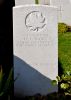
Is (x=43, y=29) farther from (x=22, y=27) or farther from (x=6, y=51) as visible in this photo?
(x=6, y=51)

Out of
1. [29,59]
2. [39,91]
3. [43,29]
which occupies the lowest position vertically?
[39,91]

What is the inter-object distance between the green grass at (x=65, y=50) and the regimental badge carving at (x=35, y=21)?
195 cm

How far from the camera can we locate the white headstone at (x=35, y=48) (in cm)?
682

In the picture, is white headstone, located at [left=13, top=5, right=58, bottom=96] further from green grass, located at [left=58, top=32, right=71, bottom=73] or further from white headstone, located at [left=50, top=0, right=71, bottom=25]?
white headstone, located at [left=50, top=0, right=71, bottom=25]

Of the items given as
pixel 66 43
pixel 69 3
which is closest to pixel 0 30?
pixel 66 43

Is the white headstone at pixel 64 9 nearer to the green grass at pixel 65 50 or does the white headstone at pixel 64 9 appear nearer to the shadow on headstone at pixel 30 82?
the green grass at pixel 65 50

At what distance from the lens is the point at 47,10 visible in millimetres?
6812

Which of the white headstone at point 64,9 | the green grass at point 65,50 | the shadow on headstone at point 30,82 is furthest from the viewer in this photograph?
the white headstone at point 64,9

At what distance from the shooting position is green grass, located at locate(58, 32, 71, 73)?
9.27 metres

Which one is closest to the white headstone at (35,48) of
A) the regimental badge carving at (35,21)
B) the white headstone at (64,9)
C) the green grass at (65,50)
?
the regimental badge carving at (35,21)

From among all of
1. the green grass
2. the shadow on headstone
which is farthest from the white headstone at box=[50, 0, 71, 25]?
the shadow on headstone

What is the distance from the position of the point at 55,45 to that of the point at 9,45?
9.89ft

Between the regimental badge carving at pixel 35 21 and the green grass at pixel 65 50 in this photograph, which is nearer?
the regimental badge carving at pixel 35 21

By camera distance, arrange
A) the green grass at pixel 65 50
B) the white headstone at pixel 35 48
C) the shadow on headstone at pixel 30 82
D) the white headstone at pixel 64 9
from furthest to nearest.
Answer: the white headstone at pixel 64 9, the green grass at pixel 65 50, the shadow on headstone at pixel 30 82, the white headstone at pixel 35 48
